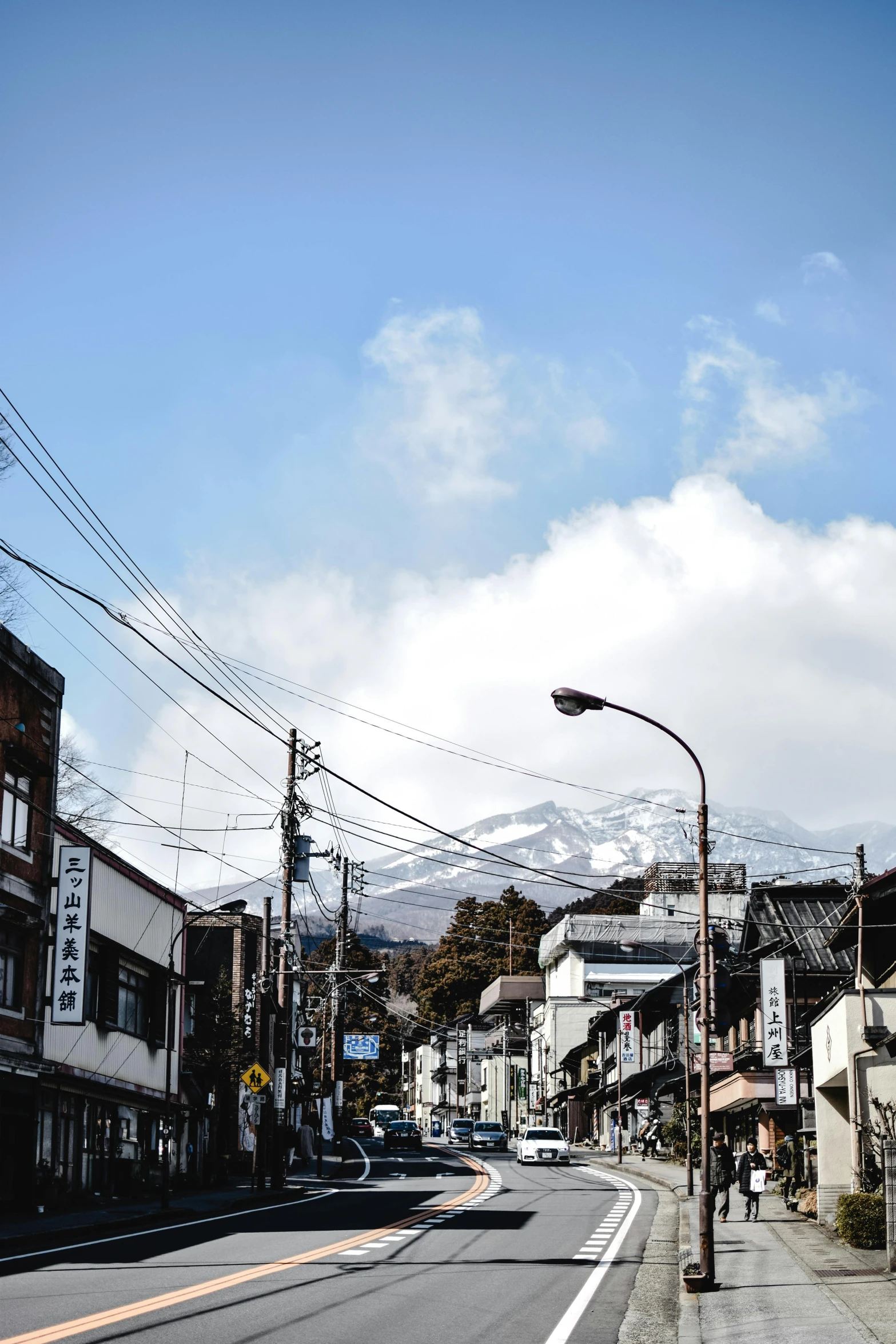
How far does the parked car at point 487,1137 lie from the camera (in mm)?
72875

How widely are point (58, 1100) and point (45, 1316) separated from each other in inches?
794

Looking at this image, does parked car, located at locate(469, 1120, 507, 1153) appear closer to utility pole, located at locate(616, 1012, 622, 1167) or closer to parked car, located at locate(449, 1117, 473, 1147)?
utility pole, located at locate(616, 1012, 622, 1167)

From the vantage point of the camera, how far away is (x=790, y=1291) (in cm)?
1641

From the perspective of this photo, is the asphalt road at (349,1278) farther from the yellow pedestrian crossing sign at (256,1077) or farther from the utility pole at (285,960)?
the utility pole at (285,960)

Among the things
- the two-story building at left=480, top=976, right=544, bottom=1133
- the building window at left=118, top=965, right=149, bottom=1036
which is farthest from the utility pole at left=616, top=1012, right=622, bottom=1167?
the two-story building at left=480, top=976, right=544, bottom=1133

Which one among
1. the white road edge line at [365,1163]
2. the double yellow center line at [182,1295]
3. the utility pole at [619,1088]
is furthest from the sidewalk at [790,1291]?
the utility pole at [619,1088]

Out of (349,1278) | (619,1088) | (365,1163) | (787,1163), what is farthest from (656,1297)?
(619,1088)

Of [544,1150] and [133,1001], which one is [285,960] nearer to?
[133,1001]

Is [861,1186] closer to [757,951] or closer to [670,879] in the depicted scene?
[757,951]

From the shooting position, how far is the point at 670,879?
9994 cm

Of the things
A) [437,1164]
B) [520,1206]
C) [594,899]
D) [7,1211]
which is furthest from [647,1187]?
[594,899]

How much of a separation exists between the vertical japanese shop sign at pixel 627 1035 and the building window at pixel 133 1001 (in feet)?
102

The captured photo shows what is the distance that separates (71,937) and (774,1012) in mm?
20840

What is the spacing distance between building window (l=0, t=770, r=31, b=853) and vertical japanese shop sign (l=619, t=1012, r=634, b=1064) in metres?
40.7
